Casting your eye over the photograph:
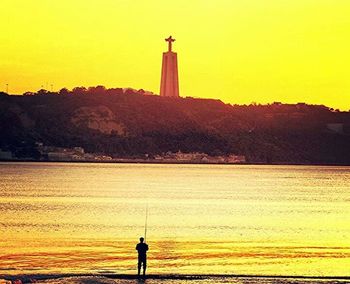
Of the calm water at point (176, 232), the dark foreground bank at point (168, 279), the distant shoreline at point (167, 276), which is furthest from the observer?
the calm water at point (176, 232)

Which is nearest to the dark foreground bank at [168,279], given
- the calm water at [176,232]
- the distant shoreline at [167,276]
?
the distant shoreline at [167,276]

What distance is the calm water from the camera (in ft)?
180

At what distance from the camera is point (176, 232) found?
83.8m

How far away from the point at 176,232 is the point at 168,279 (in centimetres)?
3715

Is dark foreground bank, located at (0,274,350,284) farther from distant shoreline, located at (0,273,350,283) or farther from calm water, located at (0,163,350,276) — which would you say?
calm water, located at (0,163,350,276)

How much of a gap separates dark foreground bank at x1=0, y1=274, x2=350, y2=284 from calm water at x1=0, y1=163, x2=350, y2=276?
2.60m

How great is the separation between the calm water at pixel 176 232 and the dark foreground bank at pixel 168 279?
8.54 ft

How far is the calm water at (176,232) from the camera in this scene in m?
54.8

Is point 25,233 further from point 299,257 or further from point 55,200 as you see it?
point 55,200

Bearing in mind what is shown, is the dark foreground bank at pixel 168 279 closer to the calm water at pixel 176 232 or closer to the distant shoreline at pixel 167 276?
the distant shoreline at pixel 167 276

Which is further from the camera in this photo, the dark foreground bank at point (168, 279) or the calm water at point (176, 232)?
the calm water at point (176, 232)

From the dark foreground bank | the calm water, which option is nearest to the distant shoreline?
the dark foreground bank

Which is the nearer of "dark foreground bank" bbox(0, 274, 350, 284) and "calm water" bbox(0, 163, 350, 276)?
"dark foreground bank" bbox(0, 274, 350, 284)

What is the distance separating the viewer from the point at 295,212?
120125 millimetres
